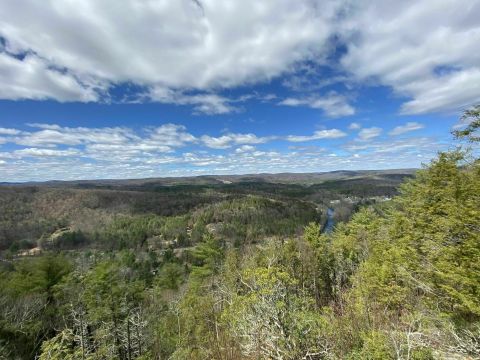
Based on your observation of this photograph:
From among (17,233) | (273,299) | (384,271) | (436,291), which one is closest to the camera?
(273,299)

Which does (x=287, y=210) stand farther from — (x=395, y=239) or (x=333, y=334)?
(x=333, y=334)

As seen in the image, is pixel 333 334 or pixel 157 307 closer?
pixel 333 334

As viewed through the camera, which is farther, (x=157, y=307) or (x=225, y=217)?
(x=225, y=217)

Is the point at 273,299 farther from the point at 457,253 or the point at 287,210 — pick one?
the point at 287,210

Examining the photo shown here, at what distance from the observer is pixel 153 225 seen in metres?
159

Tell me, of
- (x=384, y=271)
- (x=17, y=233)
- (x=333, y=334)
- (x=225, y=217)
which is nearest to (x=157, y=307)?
(x=384, y=271)

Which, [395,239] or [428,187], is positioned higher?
[428,187]

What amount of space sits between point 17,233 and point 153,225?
6777 cm

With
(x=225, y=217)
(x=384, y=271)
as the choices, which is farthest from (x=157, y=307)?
(x=225, y=217)

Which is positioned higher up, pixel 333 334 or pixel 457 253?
pixel 457 253

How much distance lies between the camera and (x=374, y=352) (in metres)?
8.96

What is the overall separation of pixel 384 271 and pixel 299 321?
42.4 feet

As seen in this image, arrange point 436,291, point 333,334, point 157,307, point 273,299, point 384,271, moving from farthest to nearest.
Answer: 1. point 157,307
2. point 384,271
3. point 436,291
4. point 333,334
5. point 273,299

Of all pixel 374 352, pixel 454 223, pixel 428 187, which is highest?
pixel 428 187
